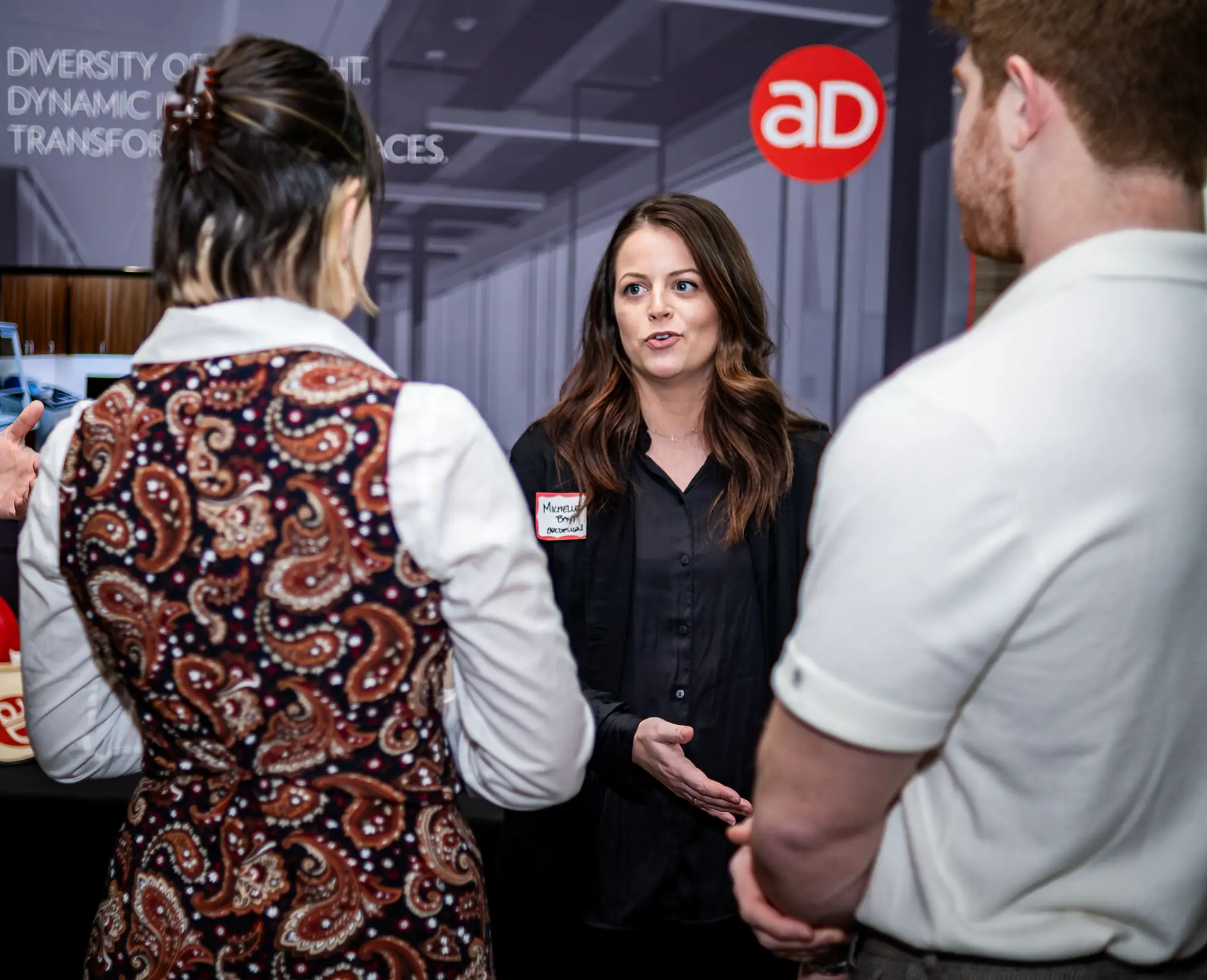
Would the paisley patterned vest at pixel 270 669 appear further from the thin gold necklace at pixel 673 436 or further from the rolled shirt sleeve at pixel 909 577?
the thin gold necklace at pixel 673 436

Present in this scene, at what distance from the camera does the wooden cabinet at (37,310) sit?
10.6 feet

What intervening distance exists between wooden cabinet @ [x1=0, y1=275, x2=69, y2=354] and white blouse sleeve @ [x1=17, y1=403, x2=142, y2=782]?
252cm

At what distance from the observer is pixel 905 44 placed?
12.0 feet

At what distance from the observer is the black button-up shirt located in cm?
178

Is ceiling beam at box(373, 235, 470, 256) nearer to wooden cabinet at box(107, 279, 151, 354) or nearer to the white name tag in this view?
wooden cabinet at box(107, 279, 151, 354)

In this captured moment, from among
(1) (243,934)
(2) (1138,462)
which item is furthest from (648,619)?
(2) (1138,462)

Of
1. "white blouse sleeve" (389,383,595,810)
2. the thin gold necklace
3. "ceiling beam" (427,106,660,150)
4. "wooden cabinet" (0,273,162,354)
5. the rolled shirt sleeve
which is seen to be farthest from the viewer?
"ceiling beam" (427,106,660,150)

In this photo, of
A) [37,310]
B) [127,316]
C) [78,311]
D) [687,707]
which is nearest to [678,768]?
[687,707]

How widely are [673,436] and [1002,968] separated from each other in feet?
4.26

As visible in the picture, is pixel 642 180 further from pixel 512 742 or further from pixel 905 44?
pixel 512 742

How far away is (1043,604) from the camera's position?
728 mm

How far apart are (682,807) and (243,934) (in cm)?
99

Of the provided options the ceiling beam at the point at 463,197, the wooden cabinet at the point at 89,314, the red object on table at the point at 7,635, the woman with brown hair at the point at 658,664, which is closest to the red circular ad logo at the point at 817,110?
→ the ceiling beam at the point at 463,197

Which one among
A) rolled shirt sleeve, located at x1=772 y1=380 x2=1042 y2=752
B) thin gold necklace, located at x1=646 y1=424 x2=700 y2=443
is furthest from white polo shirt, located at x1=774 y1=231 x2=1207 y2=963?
thin gold necklace, located at x1=646 y1=424 x2=700 y2=443
